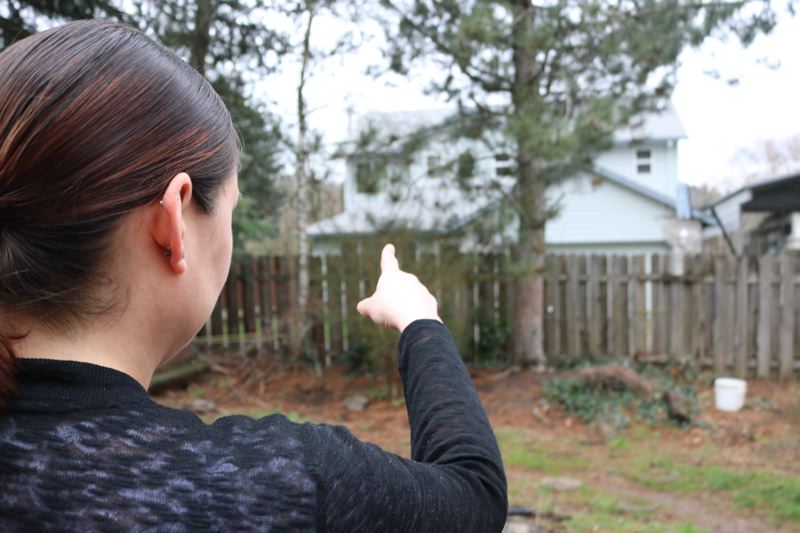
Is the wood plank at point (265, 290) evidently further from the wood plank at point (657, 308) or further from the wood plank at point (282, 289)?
the wood plank at point (657, 308)

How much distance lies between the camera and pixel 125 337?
0.78 metres

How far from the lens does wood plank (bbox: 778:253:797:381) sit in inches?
300

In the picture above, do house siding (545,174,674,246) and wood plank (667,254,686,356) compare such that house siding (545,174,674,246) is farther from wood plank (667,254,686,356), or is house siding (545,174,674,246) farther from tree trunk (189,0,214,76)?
tree trunk (189,0,214,76)

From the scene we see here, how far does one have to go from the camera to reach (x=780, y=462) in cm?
507

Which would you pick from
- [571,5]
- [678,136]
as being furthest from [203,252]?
[678,136]

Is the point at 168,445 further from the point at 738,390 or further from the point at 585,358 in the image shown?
the point at 585,358

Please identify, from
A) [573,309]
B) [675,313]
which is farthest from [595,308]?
[675,313]

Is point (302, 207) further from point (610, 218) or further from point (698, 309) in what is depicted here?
point (610, 218)

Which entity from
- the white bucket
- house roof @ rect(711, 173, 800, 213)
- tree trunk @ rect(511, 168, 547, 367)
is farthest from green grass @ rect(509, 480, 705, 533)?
house roof @ rect(711, 173, 800, 213)

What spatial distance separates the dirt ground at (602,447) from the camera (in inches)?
159

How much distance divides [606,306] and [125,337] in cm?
833

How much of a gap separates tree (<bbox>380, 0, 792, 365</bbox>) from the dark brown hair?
17.7ft

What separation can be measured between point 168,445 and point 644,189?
61.8 ft

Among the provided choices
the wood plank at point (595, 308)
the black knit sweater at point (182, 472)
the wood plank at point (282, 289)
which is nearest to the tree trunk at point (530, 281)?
the wood plank at point (595, 308)
